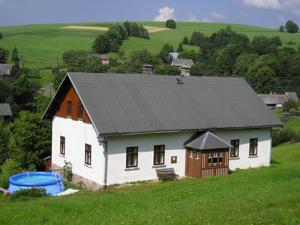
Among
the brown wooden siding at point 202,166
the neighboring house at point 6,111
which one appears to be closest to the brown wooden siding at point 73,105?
the brown wooden siding at point 202,166

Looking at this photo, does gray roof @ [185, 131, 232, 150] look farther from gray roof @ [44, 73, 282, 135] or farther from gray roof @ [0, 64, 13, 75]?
gray roof @ [0, 64, 13, 75]

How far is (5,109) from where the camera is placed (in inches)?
3059

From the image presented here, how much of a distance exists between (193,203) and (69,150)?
13.9 m

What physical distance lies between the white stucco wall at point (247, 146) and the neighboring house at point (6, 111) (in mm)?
53320

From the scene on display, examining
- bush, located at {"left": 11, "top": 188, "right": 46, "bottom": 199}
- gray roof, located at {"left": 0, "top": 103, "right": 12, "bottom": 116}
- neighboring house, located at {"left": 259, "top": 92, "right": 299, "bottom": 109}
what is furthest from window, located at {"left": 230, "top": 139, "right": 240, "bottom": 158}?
neighboring house, located at {"left": 259, "top": 92, "right": 299, "bottom": 109}

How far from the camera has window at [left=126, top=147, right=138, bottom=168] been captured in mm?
26594

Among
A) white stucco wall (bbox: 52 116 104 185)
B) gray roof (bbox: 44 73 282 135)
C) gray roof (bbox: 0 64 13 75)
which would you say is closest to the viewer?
white stucco wall (bbox: 52 116 104 185)

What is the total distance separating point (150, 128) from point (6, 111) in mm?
55398

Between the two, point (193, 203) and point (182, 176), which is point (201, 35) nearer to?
point (182, 176)

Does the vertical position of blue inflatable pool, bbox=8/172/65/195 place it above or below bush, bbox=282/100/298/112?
above

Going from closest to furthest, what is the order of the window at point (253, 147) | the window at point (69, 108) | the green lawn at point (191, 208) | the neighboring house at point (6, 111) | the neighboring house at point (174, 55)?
1. the green lawn at point (191, 208)
2. the window at point (69, 108)
3. the window at point (253, 147)
4. the neighboring house at point (6, 111)
5. the neighboring house at point (174, 55)

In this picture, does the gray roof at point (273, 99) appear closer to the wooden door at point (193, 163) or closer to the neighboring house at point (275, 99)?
the neighboring house at point (275, 99)

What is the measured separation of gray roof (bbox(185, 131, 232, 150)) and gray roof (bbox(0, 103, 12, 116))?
53813 mm

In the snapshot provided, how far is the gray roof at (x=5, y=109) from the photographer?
7667 cm
